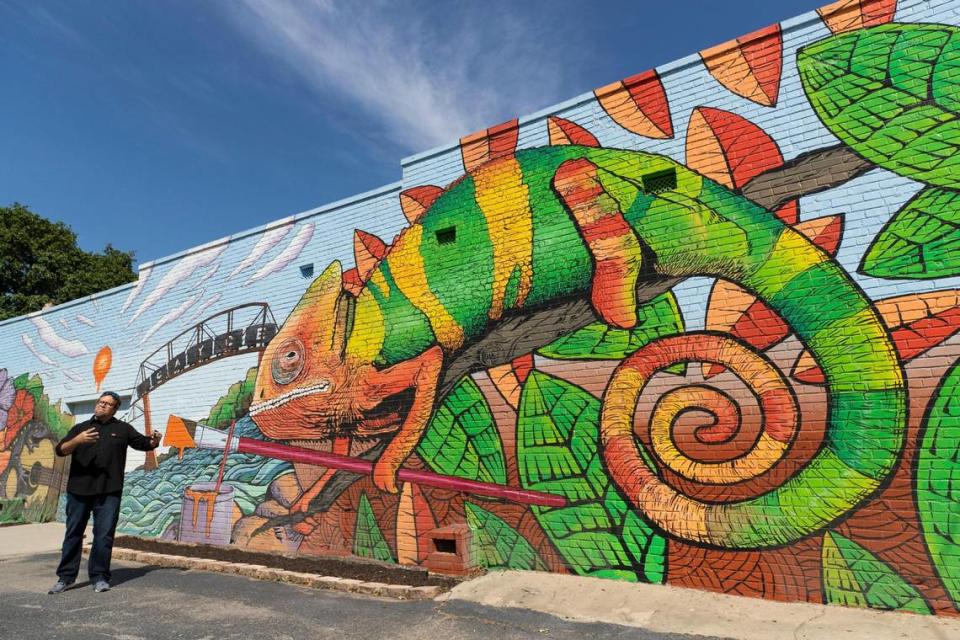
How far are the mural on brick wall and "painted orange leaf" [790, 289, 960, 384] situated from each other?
18 millimetres

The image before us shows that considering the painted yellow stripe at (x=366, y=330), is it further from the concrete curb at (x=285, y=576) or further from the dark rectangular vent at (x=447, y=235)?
the concrete curb at (x=285, y=576)

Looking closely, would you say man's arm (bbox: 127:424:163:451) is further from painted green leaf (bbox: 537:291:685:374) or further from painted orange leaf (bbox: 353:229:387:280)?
painted green leaf (bbox: 537:291:685:374)

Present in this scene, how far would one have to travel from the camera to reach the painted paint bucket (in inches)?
352

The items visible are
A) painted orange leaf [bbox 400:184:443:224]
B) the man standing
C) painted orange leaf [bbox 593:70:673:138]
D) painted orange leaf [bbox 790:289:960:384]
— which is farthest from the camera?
painted orange leaf [bbox 400:184:443:224]

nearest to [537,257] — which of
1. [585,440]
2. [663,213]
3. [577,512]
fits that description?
[663,213]

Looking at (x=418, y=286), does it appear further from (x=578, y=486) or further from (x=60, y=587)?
(x=60, y=587)

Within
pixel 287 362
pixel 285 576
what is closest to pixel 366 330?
pixel 287 362

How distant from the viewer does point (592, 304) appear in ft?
20.3

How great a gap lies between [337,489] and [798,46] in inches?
272

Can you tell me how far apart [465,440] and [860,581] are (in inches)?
148

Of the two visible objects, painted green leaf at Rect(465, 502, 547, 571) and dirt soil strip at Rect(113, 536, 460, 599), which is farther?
painted green leaf at Rect(465, 502, 547, 571)

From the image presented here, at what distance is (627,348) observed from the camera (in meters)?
5.90


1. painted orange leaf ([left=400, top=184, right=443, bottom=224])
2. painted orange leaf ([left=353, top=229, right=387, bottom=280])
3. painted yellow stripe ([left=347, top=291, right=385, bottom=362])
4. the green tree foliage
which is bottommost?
painted yellow stripe ([left=347, top=291, right=385, bottom=362])

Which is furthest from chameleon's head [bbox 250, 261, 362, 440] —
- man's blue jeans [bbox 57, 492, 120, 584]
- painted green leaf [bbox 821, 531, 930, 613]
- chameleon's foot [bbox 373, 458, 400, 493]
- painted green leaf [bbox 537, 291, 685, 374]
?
painted green leaf [bbox 821, 531, 930, 613]
